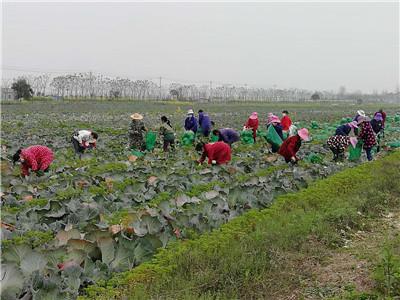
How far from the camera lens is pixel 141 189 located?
7926 mm

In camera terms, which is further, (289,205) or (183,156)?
(183,156)

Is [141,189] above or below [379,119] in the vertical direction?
below

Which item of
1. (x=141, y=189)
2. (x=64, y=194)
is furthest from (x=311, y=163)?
(x=64, y=194)

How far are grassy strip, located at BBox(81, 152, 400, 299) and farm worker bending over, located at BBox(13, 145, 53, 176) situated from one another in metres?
4.59

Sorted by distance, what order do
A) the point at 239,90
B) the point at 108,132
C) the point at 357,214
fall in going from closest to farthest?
the point at 357,214 < the point at 108,132 < the point at 239,90

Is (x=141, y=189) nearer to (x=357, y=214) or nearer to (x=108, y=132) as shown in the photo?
(x=357, y=214)

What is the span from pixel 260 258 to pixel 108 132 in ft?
53.7

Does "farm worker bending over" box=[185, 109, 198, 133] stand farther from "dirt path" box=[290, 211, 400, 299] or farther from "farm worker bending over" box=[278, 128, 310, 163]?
→ "dirt path" box=[290, 211, 400, 299]

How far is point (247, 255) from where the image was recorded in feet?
16.5

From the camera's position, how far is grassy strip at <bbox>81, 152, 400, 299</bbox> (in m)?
4.26

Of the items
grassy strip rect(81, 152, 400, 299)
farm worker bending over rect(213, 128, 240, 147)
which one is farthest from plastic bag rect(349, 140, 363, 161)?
grassy strip rect(81, 152, 400, 299)

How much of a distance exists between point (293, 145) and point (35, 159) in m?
5.79

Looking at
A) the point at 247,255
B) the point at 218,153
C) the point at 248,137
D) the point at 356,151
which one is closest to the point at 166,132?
the point at 218,153

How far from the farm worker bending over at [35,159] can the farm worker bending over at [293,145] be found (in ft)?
17.8
